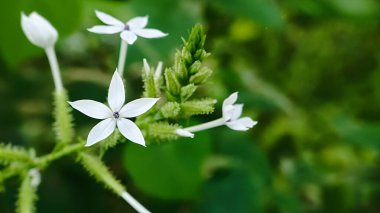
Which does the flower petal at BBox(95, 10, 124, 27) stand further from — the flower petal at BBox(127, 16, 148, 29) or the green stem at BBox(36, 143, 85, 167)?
the green stem at BBox(36, 143, 85, 167)

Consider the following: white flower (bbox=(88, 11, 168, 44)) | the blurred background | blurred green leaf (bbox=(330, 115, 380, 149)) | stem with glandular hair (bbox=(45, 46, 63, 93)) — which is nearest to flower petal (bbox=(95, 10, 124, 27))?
white flower (bbox=(88, 11, 168, 44))

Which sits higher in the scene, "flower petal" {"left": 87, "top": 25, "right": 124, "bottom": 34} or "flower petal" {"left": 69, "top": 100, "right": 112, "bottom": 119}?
"flower petal" {"left": 87, "top": 25, "right": 124, "bottom": 34}

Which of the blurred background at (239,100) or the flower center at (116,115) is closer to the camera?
the flower center at (116,115)

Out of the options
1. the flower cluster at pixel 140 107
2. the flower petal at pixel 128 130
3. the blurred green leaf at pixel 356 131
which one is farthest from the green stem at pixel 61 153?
the blurred green leaf at pixel 356 131

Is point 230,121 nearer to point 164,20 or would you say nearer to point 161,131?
point 161,131

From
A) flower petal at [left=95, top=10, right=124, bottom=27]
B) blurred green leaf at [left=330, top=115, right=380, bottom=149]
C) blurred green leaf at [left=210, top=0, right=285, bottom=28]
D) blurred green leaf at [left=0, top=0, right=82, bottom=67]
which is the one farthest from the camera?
blurred green leaf at [left=330, top=115, right=380, bottom=149]

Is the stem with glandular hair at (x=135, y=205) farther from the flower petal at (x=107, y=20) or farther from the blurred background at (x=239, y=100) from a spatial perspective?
the blurred background at (x=239, y=100)

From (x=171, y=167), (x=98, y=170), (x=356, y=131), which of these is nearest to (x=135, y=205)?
(x=98, y=170)
